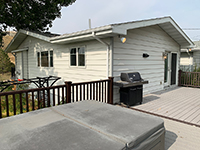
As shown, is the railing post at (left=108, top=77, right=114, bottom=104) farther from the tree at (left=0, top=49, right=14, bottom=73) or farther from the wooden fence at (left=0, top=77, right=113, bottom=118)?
the tree at (left=0, top=49, right=14, bottom=73)

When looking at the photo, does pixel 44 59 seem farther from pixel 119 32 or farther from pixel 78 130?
pixel 78 130

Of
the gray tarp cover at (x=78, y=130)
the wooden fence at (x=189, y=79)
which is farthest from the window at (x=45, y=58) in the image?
the wooden fence at (x=189, y=79)

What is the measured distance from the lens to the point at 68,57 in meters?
6.25

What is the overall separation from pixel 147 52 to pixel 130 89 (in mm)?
2417

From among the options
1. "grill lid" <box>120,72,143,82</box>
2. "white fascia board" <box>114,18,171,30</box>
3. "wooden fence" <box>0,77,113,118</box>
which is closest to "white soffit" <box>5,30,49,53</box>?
"wooden fence" <box>0,77,113,118</box>

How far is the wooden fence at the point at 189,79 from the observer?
7.83 m

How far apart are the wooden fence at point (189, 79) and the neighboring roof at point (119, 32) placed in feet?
5.24

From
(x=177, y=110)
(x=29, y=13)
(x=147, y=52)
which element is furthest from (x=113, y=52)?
(x=29, y=13)

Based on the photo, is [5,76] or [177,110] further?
[5,76]

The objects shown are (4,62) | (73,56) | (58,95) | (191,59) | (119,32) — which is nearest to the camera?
(58,95)

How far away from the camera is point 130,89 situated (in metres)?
4.46

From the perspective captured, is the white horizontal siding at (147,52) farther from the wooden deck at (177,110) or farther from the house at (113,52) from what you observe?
the wooden deck at (177,110)

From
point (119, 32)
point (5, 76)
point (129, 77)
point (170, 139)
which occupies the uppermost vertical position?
point (119, 32)

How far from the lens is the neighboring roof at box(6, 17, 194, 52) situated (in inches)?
156
